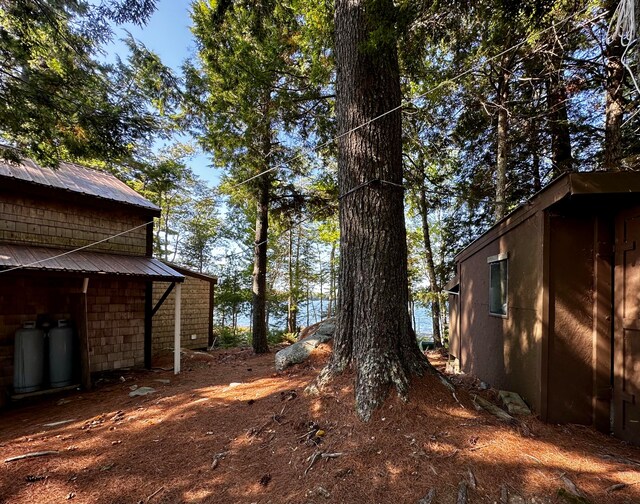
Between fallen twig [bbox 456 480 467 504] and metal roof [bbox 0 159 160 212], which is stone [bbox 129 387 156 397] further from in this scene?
fallen twig [bbox 456 480 467 504]

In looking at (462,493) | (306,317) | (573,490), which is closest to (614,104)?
(573,490)

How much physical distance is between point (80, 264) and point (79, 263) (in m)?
0.07

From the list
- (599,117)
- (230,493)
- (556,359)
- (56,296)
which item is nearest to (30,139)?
(56,296)

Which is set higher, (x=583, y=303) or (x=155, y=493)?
(x=583, y=303)

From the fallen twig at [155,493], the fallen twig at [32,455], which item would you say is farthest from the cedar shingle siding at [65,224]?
the fallen twig at [155,493]

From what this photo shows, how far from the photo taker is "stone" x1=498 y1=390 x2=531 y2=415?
12.1 feet

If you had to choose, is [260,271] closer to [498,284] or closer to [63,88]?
[63,88]

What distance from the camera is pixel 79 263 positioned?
6.41 meters

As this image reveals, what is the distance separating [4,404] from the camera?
5.86 meters

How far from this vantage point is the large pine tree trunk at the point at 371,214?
10.5 ft

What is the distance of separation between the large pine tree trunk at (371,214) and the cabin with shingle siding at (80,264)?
207 inches

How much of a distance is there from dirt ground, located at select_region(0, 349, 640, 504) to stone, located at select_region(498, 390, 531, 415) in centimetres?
33

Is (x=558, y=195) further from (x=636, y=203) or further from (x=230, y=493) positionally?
(x=230, y=493)

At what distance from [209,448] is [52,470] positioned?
144cm
